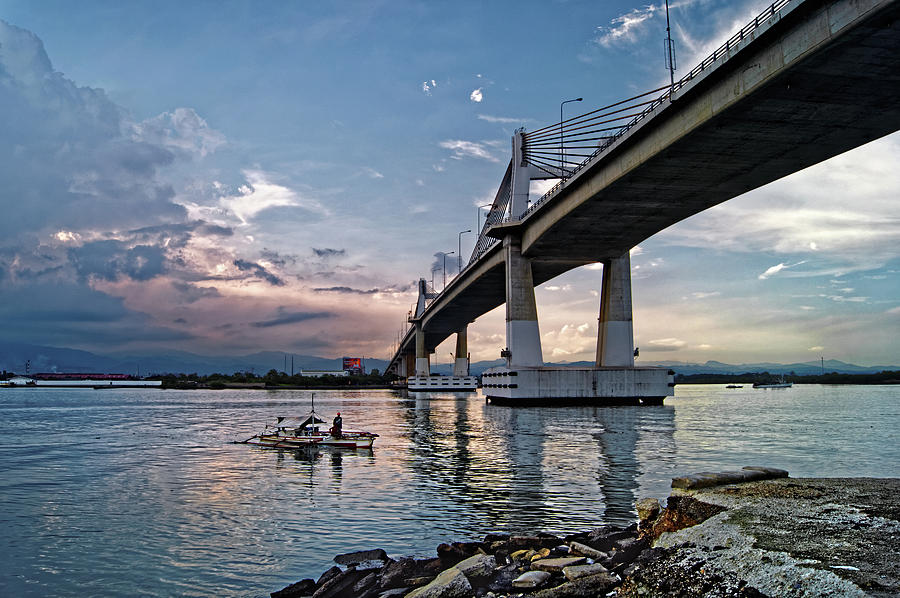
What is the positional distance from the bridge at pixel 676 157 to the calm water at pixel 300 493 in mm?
16525

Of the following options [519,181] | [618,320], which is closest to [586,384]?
[618,320]

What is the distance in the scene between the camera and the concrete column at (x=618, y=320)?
6912cm

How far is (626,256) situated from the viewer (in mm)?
69688

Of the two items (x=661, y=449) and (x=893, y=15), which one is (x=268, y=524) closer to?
(x=661, y=449)

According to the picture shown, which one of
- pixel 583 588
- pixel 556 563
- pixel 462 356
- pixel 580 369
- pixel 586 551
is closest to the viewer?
pixel 583 588

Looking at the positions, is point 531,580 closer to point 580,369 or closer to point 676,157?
point 676,157

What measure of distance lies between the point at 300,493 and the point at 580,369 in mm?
49948

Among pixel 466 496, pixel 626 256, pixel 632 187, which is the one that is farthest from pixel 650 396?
pixel 466 496

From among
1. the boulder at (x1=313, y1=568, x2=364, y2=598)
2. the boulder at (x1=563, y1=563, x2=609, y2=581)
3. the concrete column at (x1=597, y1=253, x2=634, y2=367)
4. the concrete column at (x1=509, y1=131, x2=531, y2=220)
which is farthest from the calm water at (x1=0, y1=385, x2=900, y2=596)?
the concrete column at (x1=509, y1=131, x2=531, y2=220)

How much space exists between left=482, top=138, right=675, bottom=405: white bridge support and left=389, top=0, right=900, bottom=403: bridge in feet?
0.40

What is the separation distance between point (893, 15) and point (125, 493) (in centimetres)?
3099

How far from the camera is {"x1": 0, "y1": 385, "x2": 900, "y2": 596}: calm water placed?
12.3m

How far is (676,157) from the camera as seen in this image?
41125mm

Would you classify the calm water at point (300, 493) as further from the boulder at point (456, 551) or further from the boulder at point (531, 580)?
the boulder at point (531, 580)
